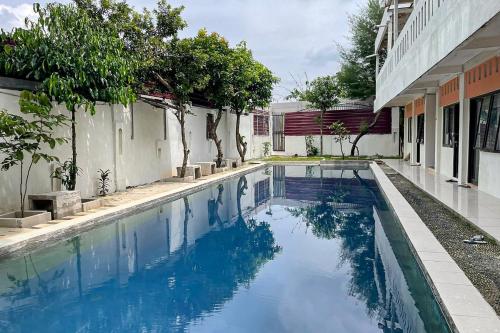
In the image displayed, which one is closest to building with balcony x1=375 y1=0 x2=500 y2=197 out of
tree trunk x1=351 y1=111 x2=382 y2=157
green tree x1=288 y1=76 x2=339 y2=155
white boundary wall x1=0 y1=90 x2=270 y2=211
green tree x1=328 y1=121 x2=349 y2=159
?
green tree x1=288 y1=76 x2=339 y2=155

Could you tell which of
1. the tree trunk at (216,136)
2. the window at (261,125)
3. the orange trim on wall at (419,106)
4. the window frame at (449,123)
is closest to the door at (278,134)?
the window at (261,125)

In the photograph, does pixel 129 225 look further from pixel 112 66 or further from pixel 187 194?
pixel 187 194

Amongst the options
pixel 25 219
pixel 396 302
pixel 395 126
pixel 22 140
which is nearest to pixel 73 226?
pixel 25 219

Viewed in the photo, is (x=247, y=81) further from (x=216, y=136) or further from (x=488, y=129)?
(x=488, y=129)

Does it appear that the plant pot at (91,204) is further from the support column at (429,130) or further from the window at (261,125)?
the window at (261,125)

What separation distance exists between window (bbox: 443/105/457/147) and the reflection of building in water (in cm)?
738

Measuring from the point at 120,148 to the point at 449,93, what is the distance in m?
9.41

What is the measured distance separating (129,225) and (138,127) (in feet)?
17.9

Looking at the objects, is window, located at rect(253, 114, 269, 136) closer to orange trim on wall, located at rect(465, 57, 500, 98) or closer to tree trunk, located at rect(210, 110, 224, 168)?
tree trunk, located at rect(210, 110, 224, 168)

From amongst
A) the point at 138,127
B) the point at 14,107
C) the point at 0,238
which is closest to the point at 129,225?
the point at 0,238

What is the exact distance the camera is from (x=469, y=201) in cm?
795

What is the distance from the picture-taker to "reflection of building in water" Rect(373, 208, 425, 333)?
3795 millimetres

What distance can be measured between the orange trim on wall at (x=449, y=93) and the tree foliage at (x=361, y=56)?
12155mm

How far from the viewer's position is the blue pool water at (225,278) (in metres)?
4.01
